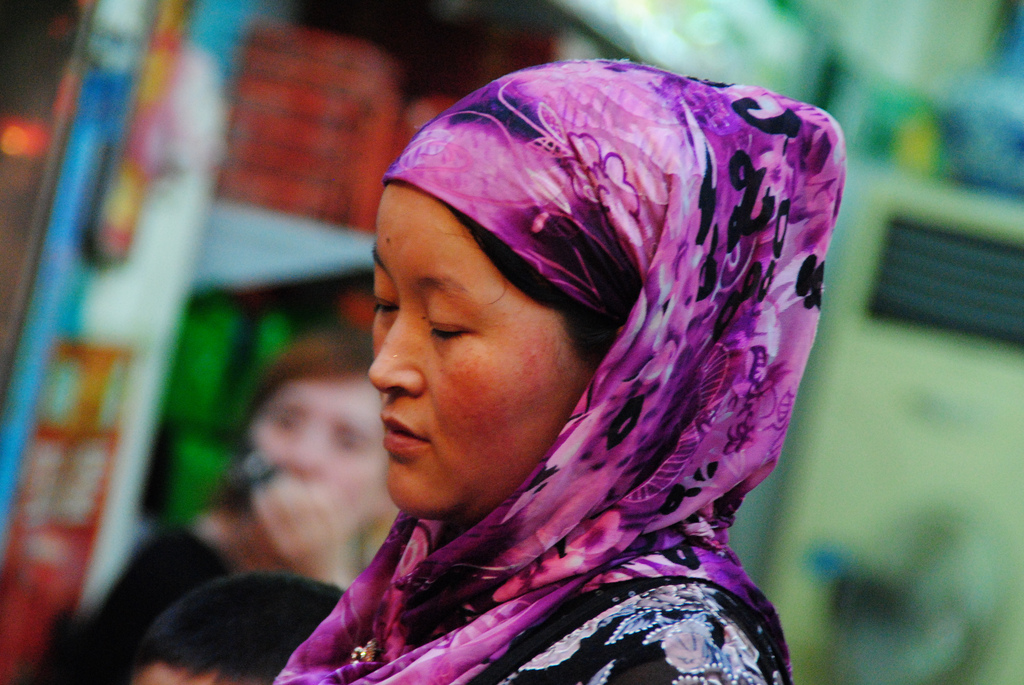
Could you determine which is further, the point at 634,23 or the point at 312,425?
the point at 634,23

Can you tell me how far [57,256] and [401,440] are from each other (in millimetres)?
1009

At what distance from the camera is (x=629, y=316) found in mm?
592

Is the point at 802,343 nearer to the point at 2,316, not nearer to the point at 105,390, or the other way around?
the point at 2,316

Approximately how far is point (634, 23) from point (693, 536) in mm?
1669

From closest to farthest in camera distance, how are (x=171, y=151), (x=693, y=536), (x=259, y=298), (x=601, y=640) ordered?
(x=601, y=640) < (x=693, y=536) < (x=171, y=151) < (x=259, y=298)

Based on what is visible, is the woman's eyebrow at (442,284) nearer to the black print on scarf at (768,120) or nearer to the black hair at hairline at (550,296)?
the black hair at hairline at (550,296)

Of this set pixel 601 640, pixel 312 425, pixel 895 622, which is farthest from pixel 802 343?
pixel 895 622

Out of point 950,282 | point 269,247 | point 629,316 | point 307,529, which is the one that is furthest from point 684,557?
point 950,282

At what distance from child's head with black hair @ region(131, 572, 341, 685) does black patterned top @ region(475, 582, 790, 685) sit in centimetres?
24

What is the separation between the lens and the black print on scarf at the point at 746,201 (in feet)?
2.06

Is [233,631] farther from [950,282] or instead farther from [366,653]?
[950,282]

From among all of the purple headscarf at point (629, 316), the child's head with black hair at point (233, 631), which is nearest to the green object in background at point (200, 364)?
the child's head with black hair at point (233, 631)

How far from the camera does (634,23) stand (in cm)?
211

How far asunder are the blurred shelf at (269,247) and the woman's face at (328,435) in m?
0.33
